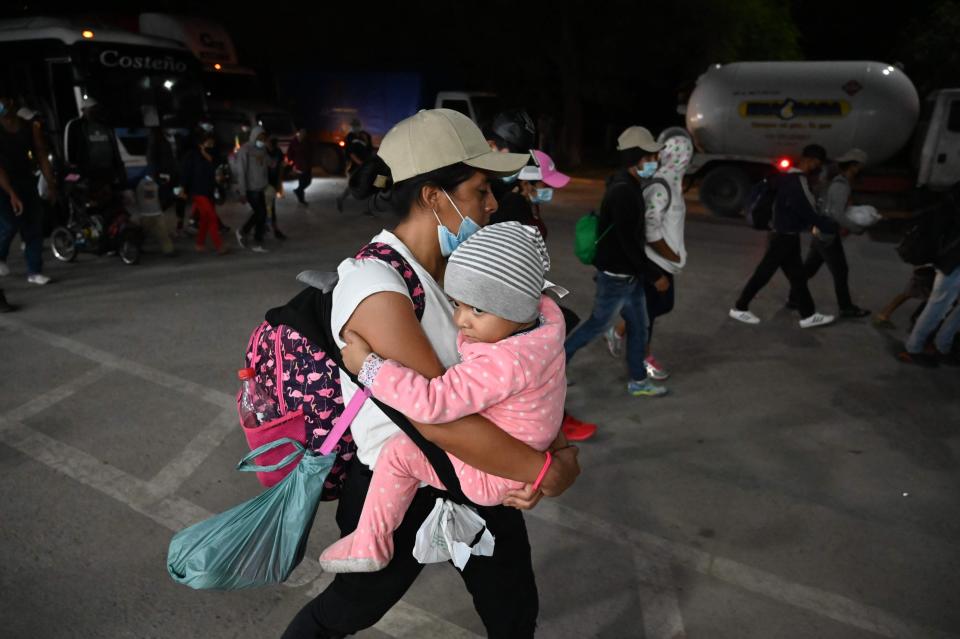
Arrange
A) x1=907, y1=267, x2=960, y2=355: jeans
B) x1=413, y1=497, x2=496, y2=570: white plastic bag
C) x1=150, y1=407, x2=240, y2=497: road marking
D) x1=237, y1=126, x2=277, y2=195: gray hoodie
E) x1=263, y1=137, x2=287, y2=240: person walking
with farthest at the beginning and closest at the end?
x1=263, y1=137, x2=287, y2=240: person walking, x1=237, y1=126, x2=277, y2=195: gray hoodie, x1=907, y1=267, x2=960, y2=355: jeans, x1=150, y1=407, x2=240, y2=497: road marking, x1=413, y1=497, x2=496, y2=570: white plastic bag

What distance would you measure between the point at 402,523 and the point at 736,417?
353 centimetres

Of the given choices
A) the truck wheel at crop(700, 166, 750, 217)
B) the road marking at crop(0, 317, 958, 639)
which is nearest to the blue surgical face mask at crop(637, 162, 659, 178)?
the road marking at crop(0, 317, 958, 639)

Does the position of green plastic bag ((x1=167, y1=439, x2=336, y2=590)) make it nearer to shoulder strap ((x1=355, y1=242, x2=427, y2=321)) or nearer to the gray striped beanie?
shoulder strap ((x1=355, y1=242, x2=427, y2=321))

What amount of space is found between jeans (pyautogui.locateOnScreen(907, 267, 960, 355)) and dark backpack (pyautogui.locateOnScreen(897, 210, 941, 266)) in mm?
173

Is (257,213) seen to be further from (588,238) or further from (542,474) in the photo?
(542,474)

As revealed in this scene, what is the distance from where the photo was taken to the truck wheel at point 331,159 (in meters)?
19.9

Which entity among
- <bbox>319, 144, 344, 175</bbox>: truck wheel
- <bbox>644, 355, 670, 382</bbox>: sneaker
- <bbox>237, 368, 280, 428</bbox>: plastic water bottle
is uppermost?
<bbox>237, 368, 280, 428</bbox>: plastic water bottle

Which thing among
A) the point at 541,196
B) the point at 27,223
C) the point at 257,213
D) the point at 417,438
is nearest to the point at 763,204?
the point at 541,196

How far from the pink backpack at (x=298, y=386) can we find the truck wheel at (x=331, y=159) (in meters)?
18.8

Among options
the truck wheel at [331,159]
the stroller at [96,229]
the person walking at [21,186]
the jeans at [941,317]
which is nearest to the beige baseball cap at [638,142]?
the jeans at [941,317]

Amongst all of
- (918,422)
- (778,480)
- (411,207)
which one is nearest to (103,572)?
(411,207)

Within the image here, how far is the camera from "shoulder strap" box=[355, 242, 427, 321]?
166cm

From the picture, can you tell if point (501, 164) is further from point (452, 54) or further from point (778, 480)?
point (452, 54)

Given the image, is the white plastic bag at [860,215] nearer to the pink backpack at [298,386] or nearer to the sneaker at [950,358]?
the sneaker at [950,358]
